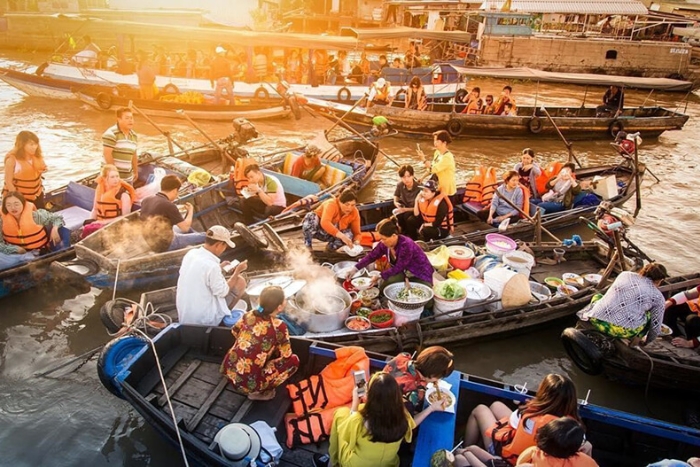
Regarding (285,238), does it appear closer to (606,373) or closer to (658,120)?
(606,373)

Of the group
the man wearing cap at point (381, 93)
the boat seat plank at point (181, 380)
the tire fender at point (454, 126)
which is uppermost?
the man wearing cap at point (381, 93)

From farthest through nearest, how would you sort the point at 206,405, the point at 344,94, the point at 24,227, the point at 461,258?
1. the point at 344,94
2. the point at 461,258
3. the point at 24,227
4. the point at 206,405

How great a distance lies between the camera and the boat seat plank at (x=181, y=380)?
4.74 metres

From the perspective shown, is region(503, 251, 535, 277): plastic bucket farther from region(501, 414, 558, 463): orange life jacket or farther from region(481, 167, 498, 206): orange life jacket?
region(501, 414, 558, 463): orange life jacket

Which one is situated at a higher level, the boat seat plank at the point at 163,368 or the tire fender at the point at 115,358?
the tire fender at the point at 115,358

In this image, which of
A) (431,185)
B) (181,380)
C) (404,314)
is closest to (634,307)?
(404,314)

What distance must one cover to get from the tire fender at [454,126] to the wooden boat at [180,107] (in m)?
5.90

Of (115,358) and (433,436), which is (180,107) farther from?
(433,436)

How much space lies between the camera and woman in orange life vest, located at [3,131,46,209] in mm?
7648

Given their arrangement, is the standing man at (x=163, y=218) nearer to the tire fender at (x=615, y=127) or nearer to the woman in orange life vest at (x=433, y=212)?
the woman in orange life vest at (x=433, y=212)

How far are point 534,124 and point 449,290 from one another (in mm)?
13029

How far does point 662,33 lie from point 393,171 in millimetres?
31946

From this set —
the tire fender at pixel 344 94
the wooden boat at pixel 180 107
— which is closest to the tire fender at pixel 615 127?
the tire fender at pixel 344 94

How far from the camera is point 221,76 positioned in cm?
1927
